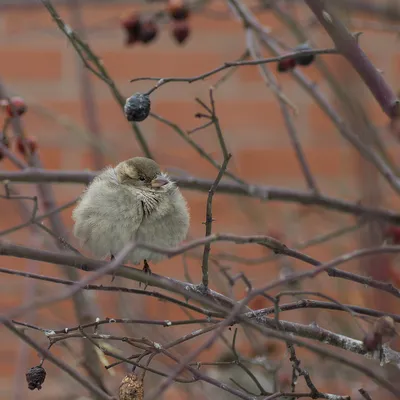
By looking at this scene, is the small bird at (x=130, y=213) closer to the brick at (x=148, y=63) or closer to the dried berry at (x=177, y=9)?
the dried berry at (x=177, y=9)

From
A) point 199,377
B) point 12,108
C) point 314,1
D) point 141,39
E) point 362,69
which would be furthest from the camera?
point 141,39

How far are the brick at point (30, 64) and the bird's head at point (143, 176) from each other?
42.1 inches

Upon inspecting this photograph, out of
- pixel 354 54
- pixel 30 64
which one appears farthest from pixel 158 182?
pixel 30 64

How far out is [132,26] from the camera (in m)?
1.85

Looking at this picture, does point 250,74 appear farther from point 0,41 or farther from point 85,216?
point 85,216

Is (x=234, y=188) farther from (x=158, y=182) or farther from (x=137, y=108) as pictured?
(x=137, y=108)

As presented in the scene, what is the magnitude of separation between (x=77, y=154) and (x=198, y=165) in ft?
1.33

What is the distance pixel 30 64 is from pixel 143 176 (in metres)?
1.18

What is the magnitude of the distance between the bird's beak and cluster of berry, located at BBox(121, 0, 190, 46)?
1.08ft

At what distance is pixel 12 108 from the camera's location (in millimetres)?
1629

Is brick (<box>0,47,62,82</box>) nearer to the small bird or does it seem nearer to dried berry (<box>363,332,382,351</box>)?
the small bird

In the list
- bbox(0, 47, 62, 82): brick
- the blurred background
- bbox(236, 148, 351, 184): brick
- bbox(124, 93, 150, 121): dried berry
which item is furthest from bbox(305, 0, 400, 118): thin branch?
bbox(0, 47, 62, 82): brick

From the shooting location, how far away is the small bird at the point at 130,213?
1598mm

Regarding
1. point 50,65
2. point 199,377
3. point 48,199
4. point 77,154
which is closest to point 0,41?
point 50,65
